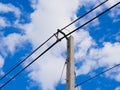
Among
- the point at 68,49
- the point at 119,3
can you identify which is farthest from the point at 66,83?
the point at 119,3

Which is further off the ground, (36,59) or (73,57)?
(36,59)

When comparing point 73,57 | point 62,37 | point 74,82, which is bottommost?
point 74,82

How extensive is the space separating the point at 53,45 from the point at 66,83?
6.19 feet

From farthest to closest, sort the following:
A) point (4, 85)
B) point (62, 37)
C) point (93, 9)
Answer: point (4, 85), point (62, 37), point (93, 9)

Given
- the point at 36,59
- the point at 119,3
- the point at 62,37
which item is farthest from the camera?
the point at 36,59

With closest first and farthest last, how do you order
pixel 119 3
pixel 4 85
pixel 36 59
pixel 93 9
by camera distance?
pixel 119 3
pixel 93 9
pixel 36 59
pixel 4 85

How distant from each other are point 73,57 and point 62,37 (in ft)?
3.25

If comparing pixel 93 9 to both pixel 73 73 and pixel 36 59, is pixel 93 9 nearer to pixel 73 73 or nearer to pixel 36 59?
pixel 73 73

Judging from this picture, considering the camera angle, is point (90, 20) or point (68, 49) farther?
point (68, 49)

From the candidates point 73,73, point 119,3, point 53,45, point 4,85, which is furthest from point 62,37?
point 4,85

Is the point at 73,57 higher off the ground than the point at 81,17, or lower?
lower

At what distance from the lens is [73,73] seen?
13.9 meters

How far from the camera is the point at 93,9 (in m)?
13.7

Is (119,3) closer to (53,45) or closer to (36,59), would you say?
(53,45)
